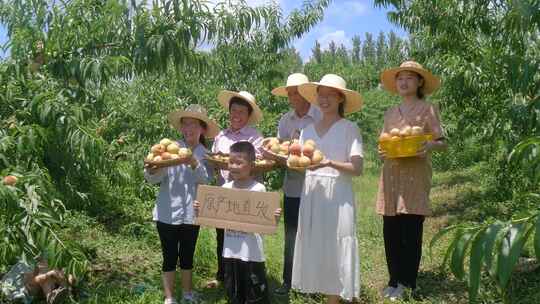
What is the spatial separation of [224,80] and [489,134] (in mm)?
3765

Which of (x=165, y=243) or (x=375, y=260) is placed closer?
(x=165, y=243)

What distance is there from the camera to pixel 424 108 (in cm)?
341

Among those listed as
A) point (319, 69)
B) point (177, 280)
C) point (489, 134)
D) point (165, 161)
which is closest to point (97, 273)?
point (177, 280)

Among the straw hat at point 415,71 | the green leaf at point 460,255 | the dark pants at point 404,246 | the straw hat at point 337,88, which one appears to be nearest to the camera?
the green leaf at point 460,255

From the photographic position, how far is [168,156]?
3199 mm

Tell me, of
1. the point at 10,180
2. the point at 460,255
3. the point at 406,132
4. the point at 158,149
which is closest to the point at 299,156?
the point at 406,132

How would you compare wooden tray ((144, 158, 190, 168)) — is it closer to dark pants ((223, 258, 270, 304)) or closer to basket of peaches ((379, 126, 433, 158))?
dark pants ((223, 258, 270, 304))

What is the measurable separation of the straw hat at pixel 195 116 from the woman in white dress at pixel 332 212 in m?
0.78

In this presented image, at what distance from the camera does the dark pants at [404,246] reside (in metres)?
3.51

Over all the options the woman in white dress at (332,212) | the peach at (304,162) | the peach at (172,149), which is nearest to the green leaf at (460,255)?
the peach at (304,162)

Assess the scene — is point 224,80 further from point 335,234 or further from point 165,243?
point 335,234

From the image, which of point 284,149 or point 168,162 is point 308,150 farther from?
point 168,162

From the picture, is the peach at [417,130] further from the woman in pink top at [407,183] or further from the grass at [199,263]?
the grass at [199,263]

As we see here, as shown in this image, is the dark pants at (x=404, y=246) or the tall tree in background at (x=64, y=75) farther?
the dark pants at (x=404, y=246)
